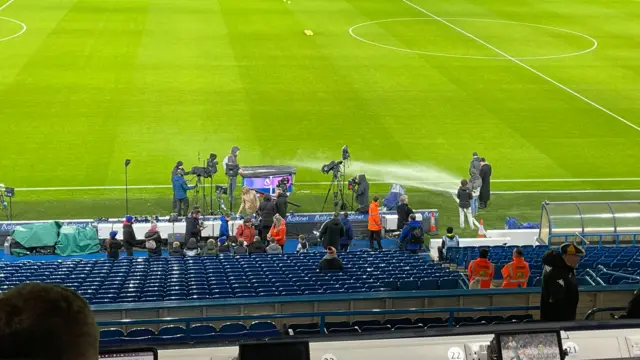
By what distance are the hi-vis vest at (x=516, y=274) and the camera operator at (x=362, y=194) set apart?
929 cm

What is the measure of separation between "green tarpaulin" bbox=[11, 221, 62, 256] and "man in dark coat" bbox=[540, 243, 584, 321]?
556 inches

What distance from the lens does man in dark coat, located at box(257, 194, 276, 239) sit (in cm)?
2064

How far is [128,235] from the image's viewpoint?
64.4 ft

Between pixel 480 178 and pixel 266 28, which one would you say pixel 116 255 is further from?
pixel 266 28

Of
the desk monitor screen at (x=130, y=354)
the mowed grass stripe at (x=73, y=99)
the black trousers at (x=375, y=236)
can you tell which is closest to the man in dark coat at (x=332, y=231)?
the black trousers at (x=375, y=236)

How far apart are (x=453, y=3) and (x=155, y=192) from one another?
31.0m

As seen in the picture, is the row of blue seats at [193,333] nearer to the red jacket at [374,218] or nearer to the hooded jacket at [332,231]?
the hooded jacket at [332,231]

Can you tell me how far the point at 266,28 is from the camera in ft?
140

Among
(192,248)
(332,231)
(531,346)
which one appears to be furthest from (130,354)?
(192,248)

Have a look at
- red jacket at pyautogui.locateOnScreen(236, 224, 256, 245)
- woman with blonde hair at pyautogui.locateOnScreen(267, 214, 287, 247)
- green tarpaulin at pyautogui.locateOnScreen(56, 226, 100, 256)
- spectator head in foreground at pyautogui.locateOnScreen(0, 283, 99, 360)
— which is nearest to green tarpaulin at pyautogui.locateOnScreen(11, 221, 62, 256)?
green tarpaulin at pyautogui.locateOnScreen(56, 226, 100, 256)

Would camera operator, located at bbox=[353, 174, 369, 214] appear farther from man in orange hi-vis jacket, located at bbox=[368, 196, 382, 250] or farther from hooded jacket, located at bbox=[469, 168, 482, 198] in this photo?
hooded jacket, located at bbox=[469, 168, 482, 198]

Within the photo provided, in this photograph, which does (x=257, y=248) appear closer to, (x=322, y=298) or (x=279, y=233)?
(x=279, y=233)

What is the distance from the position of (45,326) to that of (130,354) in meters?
2.42

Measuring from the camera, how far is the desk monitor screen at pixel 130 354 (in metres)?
4.39
